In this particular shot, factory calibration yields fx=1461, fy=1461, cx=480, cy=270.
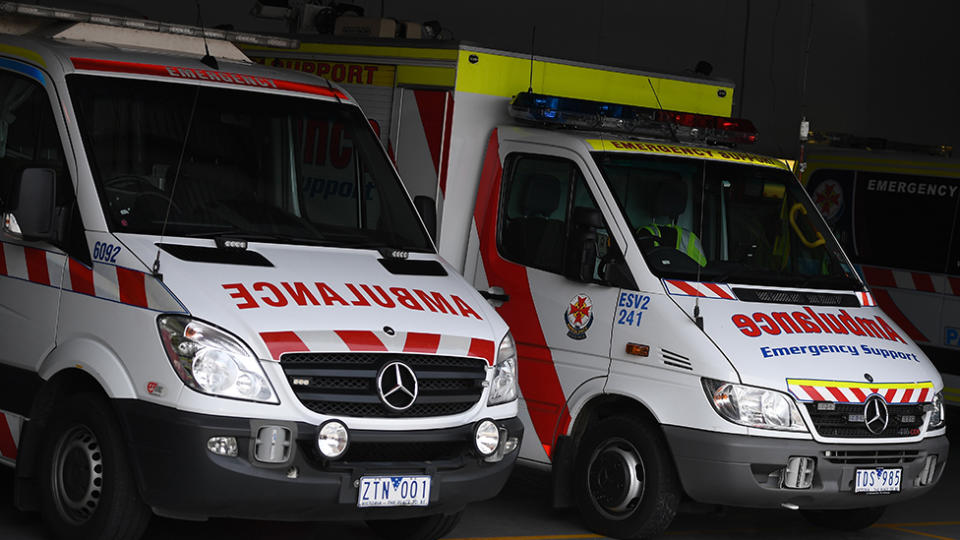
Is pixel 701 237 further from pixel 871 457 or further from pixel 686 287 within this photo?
pixel 871 457

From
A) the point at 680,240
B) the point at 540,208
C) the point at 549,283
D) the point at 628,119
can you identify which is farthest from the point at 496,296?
the point at 628,119

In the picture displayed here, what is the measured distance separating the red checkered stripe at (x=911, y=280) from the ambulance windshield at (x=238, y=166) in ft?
18.5

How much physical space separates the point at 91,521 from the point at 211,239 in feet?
4.19

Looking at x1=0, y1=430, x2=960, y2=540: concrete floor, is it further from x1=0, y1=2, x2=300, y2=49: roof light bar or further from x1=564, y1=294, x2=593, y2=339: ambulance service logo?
x1=0, y1=2, x2=300, y2=49: roof light bar

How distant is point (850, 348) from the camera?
7.32m

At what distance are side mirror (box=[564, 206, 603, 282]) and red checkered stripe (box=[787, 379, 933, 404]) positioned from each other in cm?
122

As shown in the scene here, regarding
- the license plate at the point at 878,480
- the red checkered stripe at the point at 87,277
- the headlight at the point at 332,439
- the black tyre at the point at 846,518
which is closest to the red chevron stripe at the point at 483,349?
the headlight at the point at 332,439

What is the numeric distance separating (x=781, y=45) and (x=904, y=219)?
22.8 ft

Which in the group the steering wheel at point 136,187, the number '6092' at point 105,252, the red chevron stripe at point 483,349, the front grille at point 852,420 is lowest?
the front grille at point 852,420

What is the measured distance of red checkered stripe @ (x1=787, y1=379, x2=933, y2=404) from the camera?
6.98 meters

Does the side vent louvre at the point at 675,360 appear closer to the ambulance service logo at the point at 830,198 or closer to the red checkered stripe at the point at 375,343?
the red checkered stripe at the point at 375,343

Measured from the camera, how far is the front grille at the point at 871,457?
706 centimetres

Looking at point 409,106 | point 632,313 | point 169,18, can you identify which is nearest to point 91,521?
point 632,313

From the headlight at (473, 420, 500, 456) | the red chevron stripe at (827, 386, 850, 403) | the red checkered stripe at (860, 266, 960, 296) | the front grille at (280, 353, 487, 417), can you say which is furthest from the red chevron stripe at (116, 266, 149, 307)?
the red checkered stripe at (860, 266, 960, 296)
